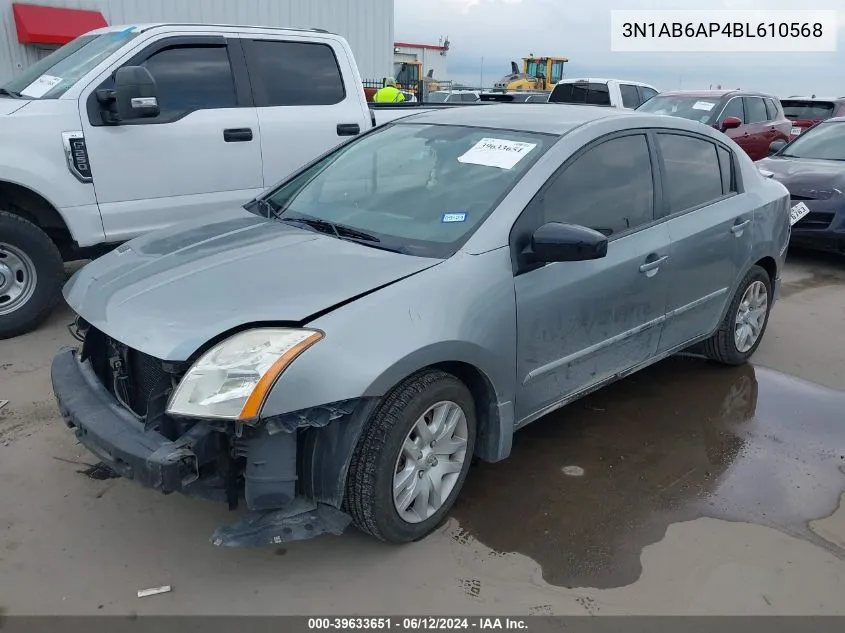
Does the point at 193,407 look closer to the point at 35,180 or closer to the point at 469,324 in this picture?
the point at 469,324

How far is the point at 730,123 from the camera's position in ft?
34.7

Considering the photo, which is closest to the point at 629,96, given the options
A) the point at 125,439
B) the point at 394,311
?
the point at 394,311

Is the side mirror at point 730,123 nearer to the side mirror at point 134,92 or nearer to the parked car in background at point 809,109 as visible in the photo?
the parked car in background at point 809,109

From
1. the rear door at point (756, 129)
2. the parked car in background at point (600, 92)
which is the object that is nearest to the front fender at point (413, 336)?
the rear door at point (756, 129)

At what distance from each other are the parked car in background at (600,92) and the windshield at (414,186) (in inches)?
445

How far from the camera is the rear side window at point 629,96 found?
14.3m

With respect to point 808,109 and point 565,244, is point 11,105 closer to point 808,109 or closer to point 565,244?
point 565,244

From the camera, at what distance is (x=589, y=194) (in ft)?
10.7

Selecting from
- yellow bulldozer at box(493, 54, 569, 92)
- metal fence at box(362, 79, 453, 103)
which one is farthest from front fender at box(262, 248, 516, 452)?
yellow bulldozer at box(493, 54, 569, 92)

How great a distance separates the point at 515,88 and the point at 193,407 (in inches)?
1023

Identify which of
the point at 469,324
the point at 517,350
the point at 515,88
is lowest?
the point at 515,88

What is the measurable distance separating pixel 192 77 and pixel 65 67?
0.84 meters

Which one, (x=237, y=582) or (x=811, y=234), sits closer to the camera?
(x=237, y=582)

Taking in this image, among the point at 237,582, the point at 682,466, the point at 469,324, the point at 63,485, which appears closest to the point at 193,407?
the point at 237,582
